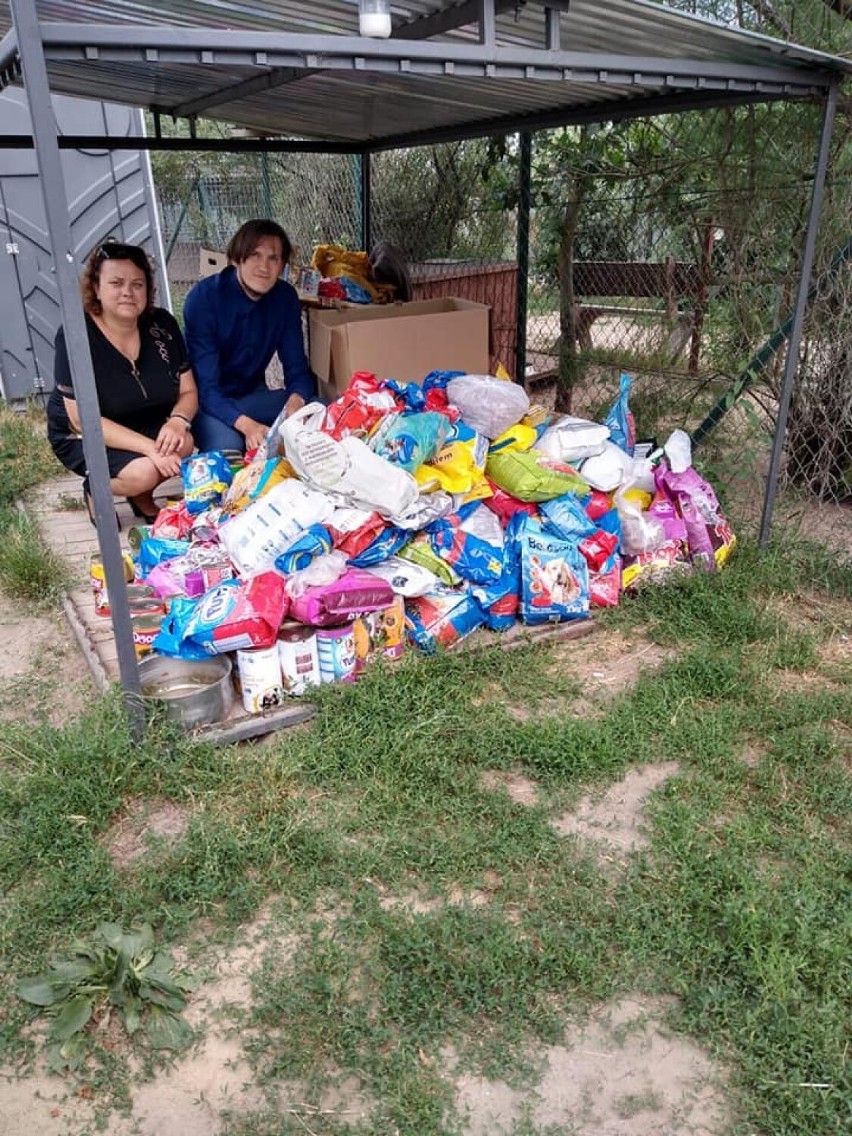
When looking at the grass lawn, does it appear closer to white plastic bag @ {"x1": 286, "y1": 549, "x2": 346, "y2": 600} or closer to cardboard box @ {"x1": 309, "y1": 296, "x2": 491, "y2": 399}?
white plastic bag @ {"x1": 286, "y1": 549, "x2": 346, "y2": 600}

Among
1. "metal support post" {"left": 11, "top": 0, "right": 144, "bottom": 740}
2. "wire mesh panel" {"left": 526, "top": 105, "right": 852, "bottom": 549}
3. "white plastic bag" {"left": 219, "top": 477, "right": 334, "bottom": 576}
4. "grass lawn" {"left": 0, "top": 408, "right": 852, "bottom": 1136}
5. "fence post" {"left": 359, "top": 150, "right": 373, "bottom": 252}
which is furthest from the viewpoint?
"fence post" {"left": 359, "top": 150, "right": 373, "bottom": 252}

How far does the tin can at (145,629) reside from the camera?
120 inches

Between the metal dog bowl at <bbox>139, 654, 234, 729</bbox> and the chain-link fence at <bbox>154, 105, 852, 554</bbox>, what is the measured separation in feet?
8.97

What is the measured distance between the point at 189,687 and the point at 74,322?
125cm

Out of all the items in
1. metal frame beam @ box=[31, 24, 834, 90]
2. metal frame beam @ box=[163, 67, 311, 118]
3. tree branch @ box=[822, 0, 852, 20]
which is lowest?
metal frame beam @ box=[31, 24, 834, 90]

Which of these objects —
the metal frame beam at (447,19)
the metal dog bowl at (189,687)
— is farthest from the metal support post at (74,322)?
the metal frame beam at (447,19)

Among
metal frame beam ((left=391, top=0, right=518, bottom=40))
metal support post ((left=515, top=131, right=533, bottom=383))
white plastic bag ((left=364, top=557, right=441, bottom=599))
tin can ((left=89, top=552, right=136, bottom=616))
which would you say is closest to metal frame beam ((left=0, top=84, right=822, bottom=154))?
metal support post ((left=515, top=131, right=533, bottom=383))

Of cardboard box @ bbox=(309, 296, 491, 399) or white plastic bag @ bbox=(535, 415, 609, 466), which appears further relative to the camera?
cardboard box @ bbox=(309, 296, 491, 399)

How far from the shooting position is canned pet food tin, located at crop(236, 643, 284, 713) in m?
2.93

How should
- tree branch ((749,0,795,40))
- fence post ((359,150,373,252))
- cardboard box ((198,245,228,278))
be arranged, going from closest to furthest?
1. tree branch ((749,0,795,40))
2. cardboard box ((198,245,228,278))
3. fence post ((359,150,373,252))

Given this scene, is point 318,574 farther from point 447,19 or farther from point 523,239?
point 523,239

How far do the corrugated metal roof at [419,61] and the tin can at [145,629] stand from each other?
5.52 feet

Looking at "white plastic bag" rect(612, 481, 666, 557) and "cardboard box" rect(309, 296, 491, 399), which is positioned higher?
"cardboard box" rect(309, 296, 491, 399)

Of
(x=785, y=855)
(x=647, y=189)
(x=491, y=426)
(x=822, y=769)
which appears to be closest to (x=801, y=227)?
(x=647, y=189)
